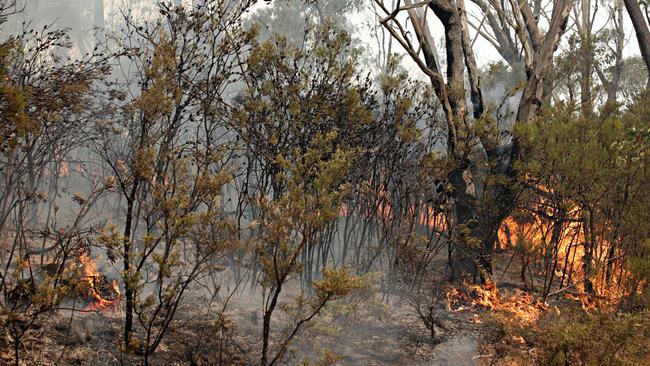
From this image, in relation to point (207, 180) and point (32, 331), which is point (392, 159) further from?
point (32, 331)

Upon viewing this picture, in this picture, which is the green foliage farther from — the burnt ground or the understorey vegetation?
the burnt ground

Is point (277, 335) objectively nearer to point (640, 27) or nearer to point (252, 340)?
point (252, 340)

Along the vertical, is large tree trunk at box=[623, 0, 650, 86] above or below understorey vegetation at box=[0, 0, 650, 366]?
above

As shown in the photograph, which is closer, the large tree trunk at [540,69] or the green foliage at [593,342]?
the green foliage at [593,342]

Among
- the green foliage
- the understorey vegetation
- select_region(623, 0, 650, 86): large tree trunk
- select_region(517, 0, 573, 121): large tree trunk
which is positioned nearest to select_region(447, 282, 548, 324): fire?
the understorey vegetation

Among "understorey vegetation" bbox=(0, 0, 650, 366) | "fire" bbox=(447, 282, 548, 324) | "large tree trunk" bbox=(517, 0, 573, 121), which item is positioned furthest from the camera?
"large tree trunk" bbox=(517, 0, 573, 121)

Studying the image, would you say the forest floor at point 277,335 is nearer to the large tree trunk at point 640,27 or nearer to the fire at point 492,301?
the fire at point 492,301

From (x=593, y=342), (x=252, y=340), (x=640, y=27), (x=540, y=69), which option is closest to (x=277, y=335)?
(x=252, y=340)

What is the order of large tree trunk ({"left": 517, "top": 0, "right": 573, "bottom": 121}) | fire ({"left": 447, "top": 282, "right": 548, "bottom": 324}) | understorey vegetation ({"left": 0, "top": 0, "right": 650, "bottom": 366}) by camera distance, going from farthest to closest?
large tree trunk ({"left": 517, "top": 0, "right": 573, "bottom": 121})
fire ({"left": 447, "top": 282, "right": 548, "bottom": 324})
understorey vegetation ({"left": 0, "top": 0, "right": 650, "bottom": 366})

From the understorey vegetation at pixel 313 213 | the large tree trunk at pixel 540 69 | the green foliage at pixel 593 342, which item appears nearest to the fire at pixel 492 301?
the understorey vegetation at pixel 313 213

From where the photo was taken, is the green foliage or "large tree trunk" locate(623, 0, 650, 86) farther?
"large tree trunk" locate(623, 0, 650, 86)

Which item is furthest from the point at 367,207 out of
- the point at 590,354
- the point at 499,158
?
the point at 590,354

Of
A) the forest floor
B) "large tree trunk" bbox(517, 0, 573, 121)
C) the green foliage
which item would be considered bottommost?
the forest floor

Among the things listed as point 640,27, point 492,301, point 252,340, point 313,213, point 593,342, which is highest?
point 640,27
